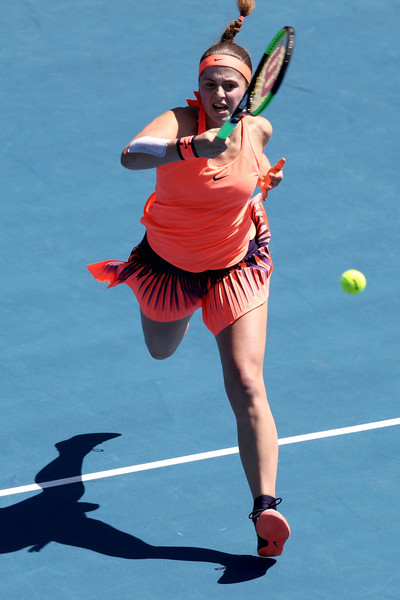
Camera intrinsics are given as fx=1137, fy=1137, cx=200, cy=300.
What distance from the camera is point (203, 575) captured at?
4711 mm

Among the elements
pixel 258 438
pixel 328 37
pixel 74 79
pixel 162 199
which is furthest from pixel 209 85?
pixel 328 37

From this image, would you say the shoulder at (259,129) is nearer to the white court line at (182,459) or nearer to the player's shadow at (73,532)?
the white court line at (182,459)

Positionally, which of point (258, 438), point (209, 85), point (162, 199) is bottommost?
point (258, 438)

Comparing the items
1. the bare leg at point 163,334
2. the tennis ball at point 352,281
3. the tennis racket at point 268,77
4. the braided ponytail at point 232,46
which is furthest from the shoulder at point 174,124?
the tennis ball at point 352,281

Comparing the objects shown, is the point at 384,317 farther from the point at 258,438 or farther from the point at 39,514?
the point at 39,514

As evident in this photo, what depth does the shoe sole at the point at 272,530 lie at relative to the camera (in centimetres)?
462

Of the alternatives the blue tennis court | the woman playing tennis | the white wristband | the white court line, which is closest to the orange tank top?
the woman playing tennis

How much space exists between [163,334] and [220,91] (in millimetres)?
1258

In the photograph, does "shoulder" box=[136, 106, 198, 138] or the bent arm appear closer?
the bent arm

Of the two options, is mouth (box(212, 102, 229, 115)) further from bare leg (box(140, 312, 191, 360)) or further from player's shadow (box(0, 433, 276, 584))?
player's shadow (box(0, 433, 276, 584))

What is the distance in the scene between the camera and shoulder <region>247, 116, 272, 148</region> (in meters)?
5.08

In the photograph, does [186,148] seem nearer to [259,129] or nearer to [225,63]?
[225,63]

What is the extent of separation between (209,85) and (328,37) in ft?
16.0

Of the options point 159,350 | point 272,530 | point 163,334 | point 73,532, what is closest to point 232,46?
point 163,334
